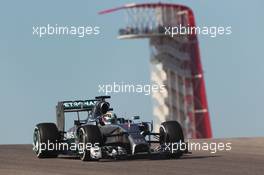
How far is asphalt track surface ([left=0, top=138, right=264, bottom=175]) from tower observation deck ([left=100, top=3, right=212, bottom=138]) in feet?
202

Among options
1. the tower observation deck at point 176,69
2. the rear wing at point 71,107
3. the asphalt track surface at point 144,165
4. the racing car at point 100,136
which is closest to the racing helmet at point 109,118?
the racing car at point 100,136

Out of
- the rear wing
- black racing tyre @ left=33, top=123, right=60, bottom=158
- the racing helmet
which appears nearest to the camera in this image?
the racing helmet

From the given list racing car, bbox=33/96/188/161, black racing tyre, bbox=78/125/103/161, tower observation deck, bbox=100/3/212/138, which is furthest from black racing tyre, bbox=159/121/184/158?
tower observation deck, bbox=100/3/212/138

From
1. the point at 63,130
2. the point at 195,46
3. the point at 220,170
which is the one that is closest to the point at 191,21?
the point at 195,46

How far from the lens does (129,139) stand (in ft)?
71.7

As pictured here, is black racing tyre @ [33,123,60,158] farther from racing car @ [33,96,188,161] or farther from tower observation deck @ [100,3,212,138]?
tower observation deck @ [100,3,212,138]

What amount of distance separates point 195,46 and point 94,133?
69.3 m

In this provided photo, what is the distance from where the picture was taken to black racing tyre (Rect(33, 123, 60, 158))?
23.5 meters

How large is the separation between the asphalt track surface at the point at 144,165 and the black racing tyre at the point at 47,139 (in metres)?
Answer: 0.28

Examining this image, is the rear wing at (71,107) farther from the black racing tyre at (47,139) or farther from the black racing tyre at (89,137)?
the black racing tyre at (89,137)

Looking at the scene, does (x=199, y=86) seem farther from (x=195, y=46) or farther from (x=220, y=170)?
→ (x=220, y=170)

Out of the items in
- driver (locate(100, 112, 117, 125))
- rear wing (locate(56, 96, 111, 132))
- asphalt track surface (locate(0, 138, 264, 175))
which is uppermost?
rear wing (locate(56, 96, 111, 132))

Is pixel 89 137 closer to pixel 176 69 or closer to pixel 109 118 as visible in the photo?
pixel 109 118

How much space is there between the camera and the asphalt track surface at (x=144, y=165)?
18453 millimetres
